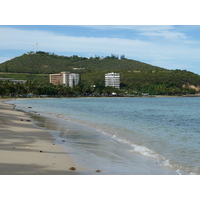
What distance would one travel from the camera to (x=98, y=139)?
1694cm

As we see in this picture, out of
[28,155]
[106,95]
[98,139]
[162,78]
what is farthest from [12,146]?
[162,78]

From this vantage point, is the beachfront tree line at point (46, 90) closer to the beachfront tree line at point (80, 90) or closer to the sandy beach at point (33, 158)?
the beachfront tree line at point (80, 90)

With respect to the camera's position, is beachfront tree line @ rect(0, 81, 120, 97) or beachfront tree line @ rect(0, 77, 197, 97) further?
beachfront tree line @ rect(0, 77, 197, 97)

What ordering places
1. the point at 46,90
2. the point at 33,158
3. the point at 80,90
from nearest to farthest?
the point at 33,158 < the point at 46,90 < the point at 80,90

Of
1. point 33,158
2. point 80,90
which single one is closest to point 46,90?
point 80,90

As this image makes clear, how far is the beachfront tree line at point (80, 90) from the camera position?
122m

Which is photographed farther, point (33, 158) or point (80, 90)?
point (80, 90)

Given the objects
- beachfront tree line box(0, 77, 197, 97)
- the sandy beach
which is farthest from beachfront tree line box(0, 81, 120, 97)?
the sandy beach

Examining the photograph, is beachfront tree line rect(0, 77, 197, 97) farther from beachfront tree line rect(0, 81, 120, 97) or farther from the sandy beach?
the sandy beach

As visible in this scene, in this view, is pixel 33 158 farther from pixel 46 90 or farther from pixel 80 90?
pixel 80 90

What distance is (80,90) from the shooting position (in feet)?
522

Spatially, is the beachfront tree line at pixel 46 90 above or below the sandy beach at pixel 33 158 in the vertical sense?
above

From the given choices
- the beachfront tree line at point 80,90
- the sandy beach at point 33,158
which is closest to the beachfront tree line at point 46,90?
the beachfront tree line at point 80,90

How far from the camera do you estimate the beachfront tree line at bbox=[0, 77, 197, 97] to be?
401 feet
